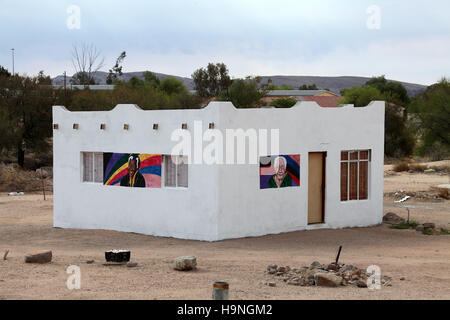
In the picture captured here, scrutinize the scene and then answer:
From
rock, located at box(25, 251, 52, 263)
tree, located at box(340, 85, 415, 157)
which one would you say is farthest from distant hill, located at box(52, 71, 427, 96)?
rock, located at box(25, 251, 52, 263)

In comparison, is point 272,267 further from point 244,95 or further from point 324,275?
point 244,95

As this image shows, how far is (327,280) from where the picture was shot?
1189 centimetres

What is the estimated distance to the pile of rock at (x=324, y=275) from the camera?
11.9m

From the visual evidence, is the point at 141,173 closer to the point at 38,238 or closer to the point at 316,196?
the point at 38,238

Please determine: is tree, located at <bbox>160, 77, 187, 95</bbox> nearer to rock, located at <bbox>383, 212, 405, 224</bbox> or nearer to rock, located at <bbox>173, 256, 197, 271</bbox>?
rock, located at <bbox>383, 212, 405, 224</bbox>

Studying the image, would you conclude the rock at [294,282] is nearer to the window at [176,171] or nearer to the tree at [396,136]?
the window at [176,171]

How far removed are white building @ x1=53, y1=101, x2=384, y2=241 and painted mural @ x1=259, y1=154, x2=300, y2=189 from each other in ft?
0.09

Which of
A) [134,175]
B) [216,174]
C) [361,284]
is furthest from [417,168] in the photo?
[361,284]

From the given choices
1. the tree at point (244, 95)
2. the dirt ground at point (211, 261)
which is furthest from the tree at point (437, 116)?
the dirt ground at point (211, 261)

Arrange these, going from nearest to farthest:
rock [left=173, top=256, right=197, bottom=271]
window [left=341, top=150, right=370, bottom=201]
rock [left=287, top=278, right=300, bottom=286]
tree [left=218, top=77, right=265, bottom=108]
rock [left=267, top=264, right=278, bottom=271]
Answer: rock [left=287, top=278, right=300, bottom=286] → rock [left=267, top=264, right=278, bottom=271] → rock [left=173, top=256, right=197, bottom=271] → window [left=341, top=150, right=370, bottom=201] → tree [left=218, top=77, right=265, bottom=108]

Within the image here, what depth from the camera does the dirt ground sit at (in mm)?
11203

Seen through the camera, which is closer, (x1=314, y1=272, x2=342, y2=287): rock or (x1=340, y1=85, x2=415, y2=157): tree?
(x1=314, y1=272, x2=342, y2=287): rock

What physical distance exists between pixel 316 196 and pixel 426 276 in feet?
21.6

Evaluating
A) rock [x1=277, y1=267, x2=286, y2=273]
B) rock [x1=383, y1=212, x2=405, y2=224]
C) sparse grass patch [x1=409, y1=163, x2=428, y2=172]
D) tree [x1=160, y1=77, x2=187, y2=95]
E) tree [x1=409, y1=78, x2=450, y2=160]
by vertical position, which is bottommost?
rock [x1=383, y1=212, x2=405, y2=224]
